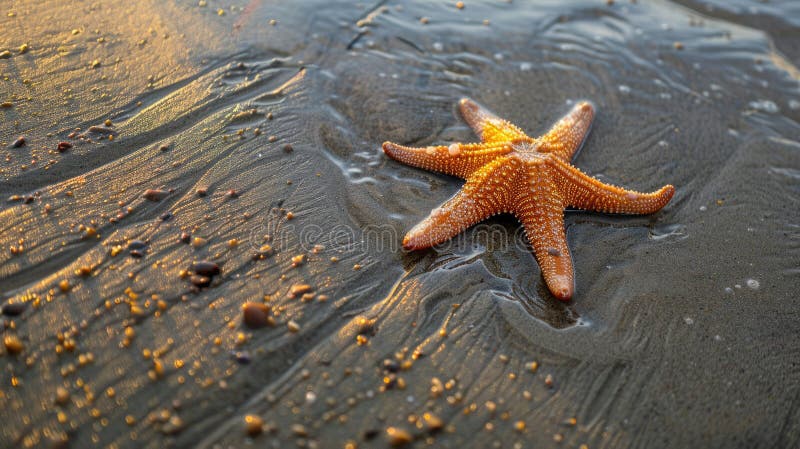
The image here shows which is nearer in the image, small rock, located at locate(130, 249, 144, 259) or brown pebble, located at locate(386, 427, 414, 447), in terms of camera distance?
brown pebble, located at locate(386, 427, 414, 447)

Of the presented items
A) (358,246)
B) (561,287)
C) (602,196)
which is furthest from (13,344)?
(602,196)

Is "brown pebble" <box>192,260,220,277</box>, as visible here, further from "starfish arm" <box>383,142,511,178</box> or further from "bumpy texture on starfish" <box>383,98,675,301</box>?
"starfish arm" <box>383,142,511,178</box>

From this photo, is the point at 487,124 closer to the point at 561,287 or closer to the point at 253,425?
the point at 561,287

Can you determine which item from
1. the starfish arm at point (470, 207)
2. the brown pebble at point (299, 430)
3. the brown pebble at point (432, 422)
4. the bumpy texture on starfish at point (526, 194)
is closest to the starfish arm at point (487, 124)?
the bumpy texture on starfish at point (526, 194)

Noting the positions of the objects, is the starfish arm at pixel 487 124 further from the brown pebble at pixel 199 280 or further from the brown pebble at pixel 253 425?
the brown pebble at pixel 253 425

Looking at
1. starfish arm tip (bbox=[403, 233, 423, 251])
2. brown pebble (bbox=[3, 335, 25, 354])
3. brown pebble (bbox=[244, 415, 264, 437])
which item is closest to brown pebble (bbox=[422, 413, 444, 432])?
brown pebble (bbox=[244, 415, 264, 437])
